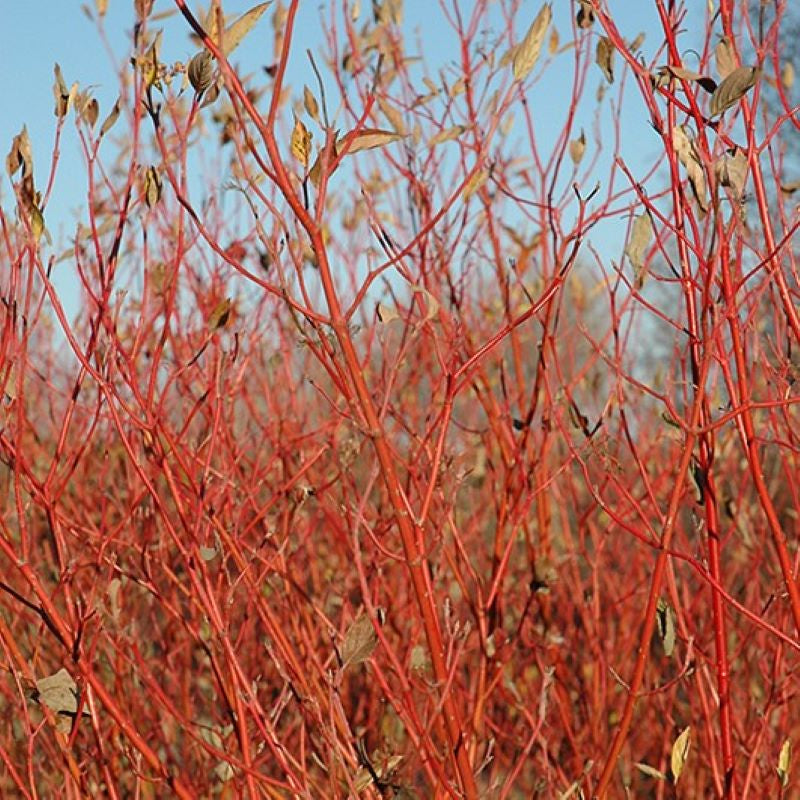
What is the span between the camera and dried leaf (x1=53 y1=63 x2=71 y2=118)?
160 centimetres

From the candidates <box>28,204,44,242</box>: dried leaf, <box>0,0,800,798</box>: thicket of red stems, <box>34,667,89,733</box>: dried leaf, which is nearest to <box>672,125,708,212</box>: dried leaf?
<box>0,0,800,798</box>: thicket of red stems

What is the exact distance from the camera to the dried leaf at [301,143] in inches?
53.1

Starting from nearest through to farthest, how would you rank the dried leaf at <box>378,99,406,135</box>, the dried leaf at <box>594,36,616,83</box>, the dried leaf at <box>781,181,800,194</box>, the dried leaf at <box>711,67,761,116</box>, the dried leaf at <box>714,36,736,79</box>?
the dried leaf at <box>711,67,761,116</box> < the dried leaf at <box>714,36,736,79</box> < the dried leaf at <box>594,36,616,83</box> < the dried leaf at <box>781,181,800,194</box> < the dried leaf at <box>378,99,406,135</box>

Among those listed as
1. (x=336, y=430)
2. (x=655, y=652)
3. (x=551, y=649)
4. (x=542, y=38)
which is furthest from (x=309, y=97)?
(x=655, y=652)

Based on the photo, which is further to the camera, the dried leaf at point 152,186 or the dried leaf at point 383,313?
the dried leaf at point 152,186

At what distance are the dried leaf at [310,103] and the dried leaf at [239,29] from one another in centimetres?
36

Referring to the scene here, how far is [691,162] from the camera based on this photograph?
1.41m

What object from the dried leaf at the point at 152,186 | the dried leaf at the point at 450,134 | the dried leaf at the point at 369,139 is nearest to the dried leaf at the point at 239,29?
the dried leaf at the point at 369,139

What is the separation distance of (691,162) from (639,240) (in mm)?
166

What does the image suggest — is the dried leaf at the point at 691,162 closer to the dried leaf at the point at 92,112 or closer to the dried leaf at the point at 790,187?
the dried leaf at the point at 790,187

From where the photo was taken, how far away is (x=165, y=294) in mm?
1788

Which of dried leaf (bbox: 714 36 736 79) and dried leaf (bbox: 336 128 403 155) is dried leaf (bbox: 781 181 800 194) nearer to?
dried leaf (bbox: 714 36 736 79)

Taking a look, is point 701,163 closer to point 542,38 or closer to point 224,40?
point 542,38

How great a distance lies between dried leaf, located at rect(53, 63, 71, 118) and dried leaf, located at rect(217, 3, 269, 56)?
1.21ft
